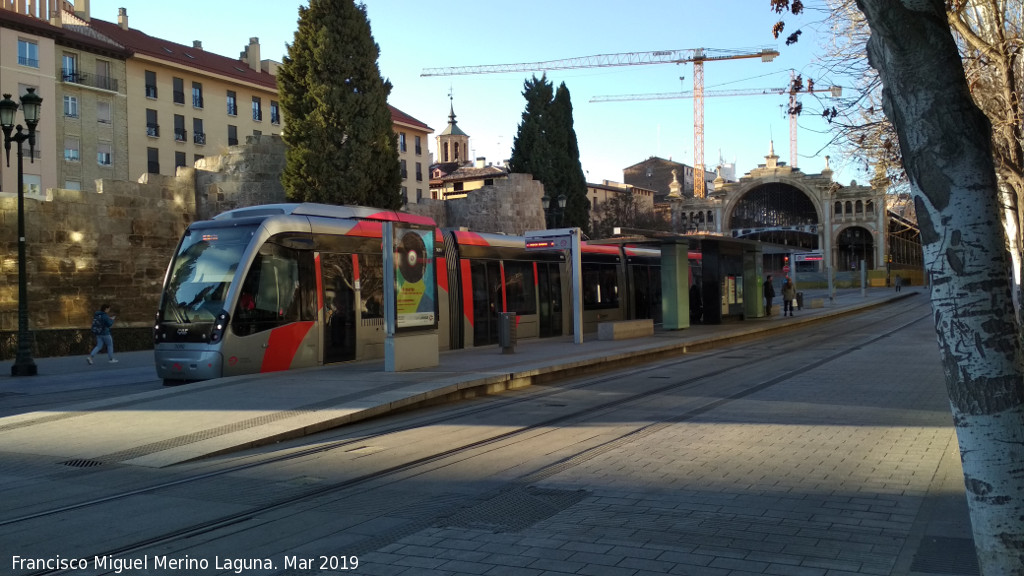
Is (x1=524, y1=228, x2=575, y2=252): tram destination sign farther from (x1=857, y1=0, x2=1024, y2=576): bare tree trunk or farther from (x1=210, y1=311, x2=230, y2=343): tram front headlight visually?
(x1=857, y1=0, x2=1024, y2=576): bare tree trunk

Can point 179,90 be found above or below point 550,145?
above

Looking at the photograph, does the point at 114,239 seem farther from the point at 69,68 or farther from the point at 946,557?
the point at 946,557

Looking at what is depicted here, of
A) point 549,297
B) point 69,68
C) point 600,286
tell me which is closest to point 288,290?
point 549,297

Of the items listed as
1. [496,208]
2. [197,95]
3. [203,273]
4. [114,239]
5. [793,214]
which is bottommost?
[203,273]

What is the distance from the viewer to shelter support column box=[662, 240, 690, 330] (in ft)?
86.0

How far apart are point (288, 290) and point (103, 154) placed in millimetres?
38488

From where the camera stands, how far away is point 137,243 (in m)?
28.0

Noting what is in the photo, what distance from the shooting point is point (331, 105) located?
30.7 meters

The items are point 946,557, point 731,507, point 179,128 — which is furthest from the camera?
point 179,128

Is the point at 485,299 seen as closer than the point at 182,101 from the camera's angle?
Yes

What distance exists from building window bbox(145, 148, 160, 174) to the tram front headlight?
40716 mm

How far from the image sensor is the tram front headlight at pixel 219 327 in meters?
13.9

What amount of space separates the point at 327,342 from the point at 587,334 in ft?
36.4

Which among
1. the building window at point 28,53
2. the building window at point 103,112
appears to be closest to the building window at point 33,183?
the building window at point 28,53
